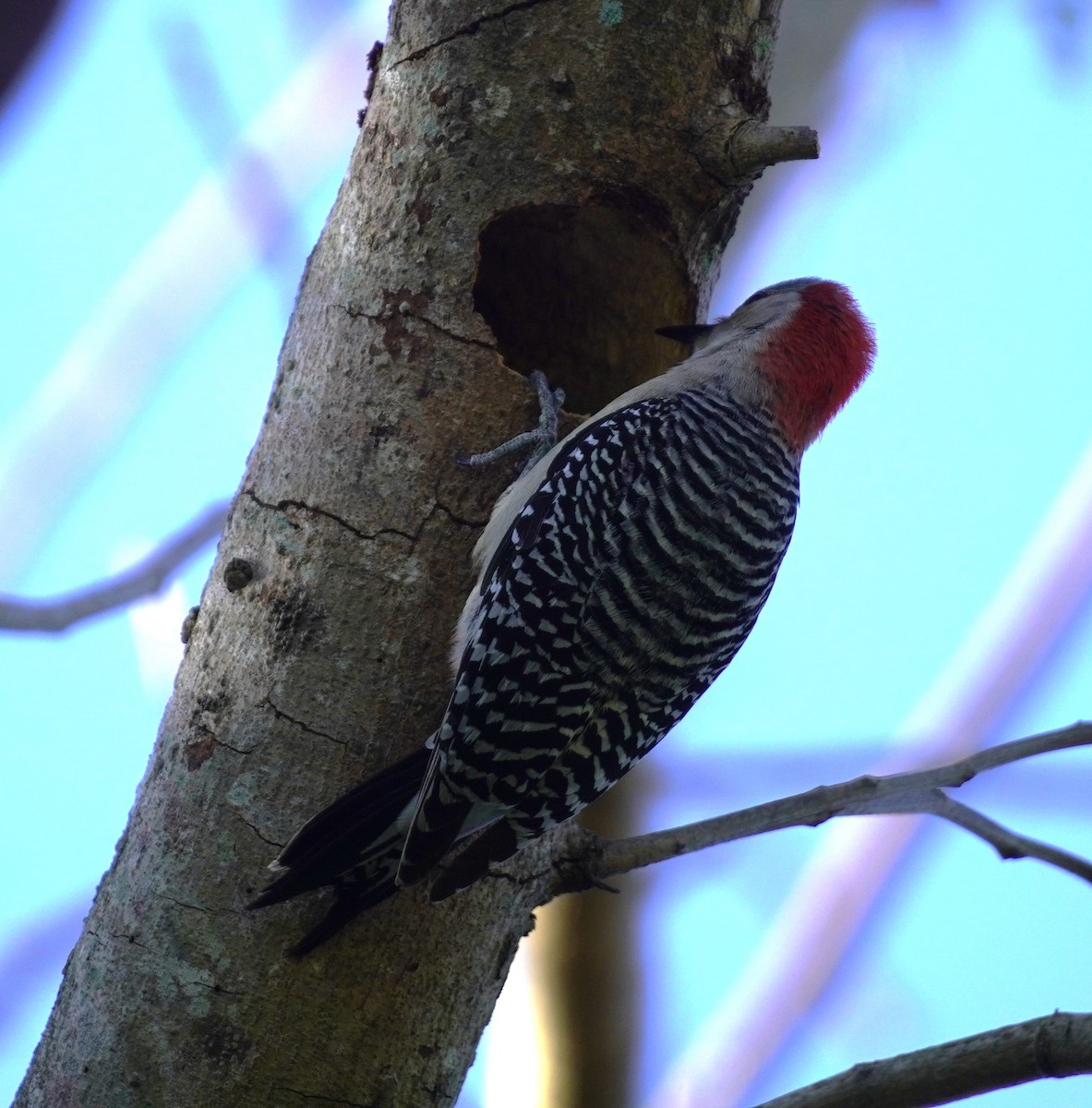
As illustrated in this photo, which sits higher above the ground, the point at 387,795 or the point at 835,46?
the point at 835,46

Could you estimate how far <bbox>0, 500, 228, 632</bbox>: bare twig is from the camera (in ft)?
11.7

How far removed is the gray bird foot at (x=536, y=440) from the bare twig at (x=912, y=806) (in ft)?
2.90

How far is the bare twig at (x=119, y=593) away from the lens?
357 centimetres

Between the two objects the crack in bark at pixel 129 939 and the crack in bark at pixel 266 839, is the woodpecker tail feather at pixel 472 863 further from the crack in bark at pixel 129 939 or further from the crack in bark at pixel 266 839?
the crack in bark at pixel 129 939

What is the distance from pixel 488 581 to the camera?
277 centimetres

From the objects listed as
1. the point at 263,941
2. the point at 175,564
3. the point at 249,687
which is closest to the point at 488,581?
the point at 249,687

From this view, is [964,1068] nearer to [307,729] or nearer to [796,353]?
[307,729]

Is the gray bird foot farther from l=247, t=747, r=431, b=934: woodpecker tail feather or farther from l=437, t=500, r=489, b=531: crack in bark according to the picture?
l=247, t=747, r=431, b=934: woodpecker tail feather

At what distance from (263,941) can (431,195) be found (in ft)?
5.30

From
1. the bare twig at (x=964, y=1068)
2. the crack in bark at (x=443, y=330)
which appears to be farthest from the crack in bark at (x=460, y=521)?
the bare twig at (x=964, y=1068)

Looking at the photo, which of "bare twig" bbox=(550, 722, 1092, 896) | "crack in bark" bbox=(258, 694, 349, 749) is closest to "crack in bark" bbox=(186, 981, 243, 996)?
"crack in bark" bbox=(258, 694, 349, 749)

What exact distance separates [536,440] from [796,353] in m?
0.89

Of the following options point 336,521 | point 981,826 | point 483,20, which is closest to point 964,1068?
point 981,826

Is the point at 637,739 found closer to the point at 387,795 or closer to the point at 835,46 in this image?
the point at 387,795
